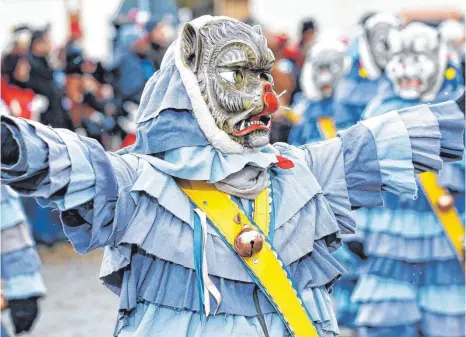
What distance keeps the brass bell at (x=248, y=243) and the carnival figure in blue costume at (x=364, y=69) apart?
373 centimetres

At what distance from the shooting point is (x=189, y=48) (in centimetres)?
341

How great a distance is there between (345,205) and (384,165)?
187 millimetres

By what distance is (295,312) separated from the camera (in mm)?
3393

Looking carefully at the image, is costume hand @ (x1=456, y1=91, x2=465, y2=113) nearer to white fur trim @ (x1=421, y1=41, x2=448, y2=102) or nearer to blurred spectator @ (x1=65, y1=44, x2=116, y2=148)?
white fur trim @ (x1=421, y1=41, x2=448, y2=102)

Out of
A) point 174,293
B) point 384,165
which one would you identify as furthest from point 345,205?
point 174,293

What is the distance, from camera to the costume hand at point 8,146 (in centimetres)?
297

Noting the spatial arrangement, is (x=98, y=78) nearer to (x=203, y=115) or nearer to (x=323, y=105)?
(x=323, y=105)

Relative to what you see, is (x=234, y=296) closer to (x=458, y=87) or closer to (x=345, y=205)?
(x=345, y=205)

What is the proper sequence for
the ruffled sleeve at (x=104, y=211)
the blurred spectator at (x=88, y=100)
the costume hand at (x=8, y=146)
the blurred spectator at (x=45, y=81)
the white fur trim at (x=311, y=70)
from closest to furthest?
the costume hand at (x=8, y=146), the ruffled sleeve at (x=104, y=211), the white fur trim at (x=311, y=70), the blurred spectator at (x=45, y=81), the blurred spectator at (x=88, y=100)

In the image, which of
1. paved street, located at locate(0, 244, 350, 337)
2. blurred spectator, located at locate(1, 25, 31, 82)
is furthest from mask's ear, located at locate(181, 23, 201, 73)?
blurred spectator, located at locate(1, 25, 31, 82)

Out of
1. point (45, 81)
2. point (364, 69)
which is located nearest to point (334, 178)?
point (364, 69)

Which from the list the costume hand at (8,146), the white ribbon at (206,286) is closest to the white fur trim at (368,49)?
the white ribbon at (206,286)

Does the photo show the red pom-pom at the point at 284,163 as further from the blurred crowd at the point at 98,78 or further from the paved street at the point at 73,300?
the blurred crowd at the point at 98,78

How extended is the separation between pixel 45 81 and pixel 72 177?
708cm
